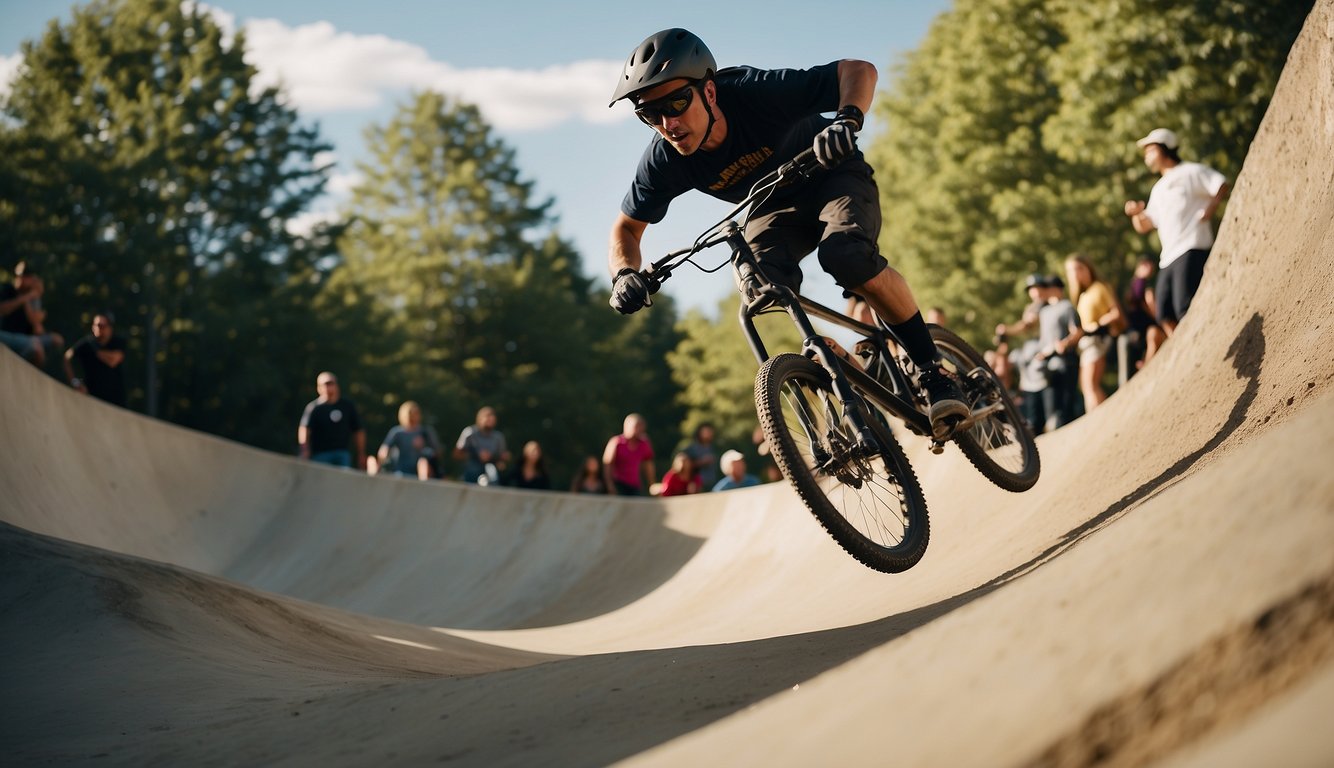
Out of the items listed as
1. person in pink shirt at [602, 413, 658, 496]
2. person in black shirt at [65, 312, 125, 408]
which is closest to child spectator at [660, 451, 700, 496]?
person in pink shirt at [602, 413, 658, 496]

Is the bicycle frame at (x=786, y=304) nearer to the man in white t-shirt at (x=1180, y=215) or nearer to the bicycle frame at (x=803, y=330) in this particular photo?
the bicycle frame at (x=803, y=330)

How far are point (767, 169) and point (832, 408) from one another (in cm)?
123

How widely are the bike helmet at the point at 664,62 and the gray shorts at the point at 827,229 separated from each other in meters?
0.76

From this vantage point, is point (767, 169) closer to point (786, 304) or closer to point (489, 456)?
point (786, 304)

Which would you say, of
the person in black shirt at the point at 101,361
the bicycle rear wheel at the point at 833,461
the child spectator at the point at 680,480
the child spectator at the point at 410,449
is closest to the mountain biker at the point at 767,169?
the bicycle rear wheel at the point at 833,461

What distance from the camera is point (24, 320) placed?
36.4 feet

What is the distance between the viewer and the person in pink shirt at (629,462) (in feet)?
46.3

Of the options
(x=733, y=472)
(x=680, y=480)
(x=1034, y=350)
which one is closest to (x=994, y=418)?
(x=1034, y=350)

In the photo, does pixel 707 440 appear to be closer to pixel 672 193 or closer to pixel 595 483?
pixel 595 483

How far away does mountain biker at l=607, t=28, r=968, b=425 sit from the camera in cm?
502

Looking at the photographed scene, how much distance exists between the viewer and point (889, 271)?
218 inches

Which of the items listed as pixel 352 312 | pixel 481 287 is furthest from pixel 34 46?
pixel 481 287

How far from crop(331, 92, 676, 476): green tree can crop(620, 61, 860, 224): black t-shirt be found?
33115 millimetres

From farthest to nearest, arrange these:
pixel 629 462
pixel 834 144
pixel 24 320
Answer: pixel 629 462
pixel 24 320
pixel 834 144
